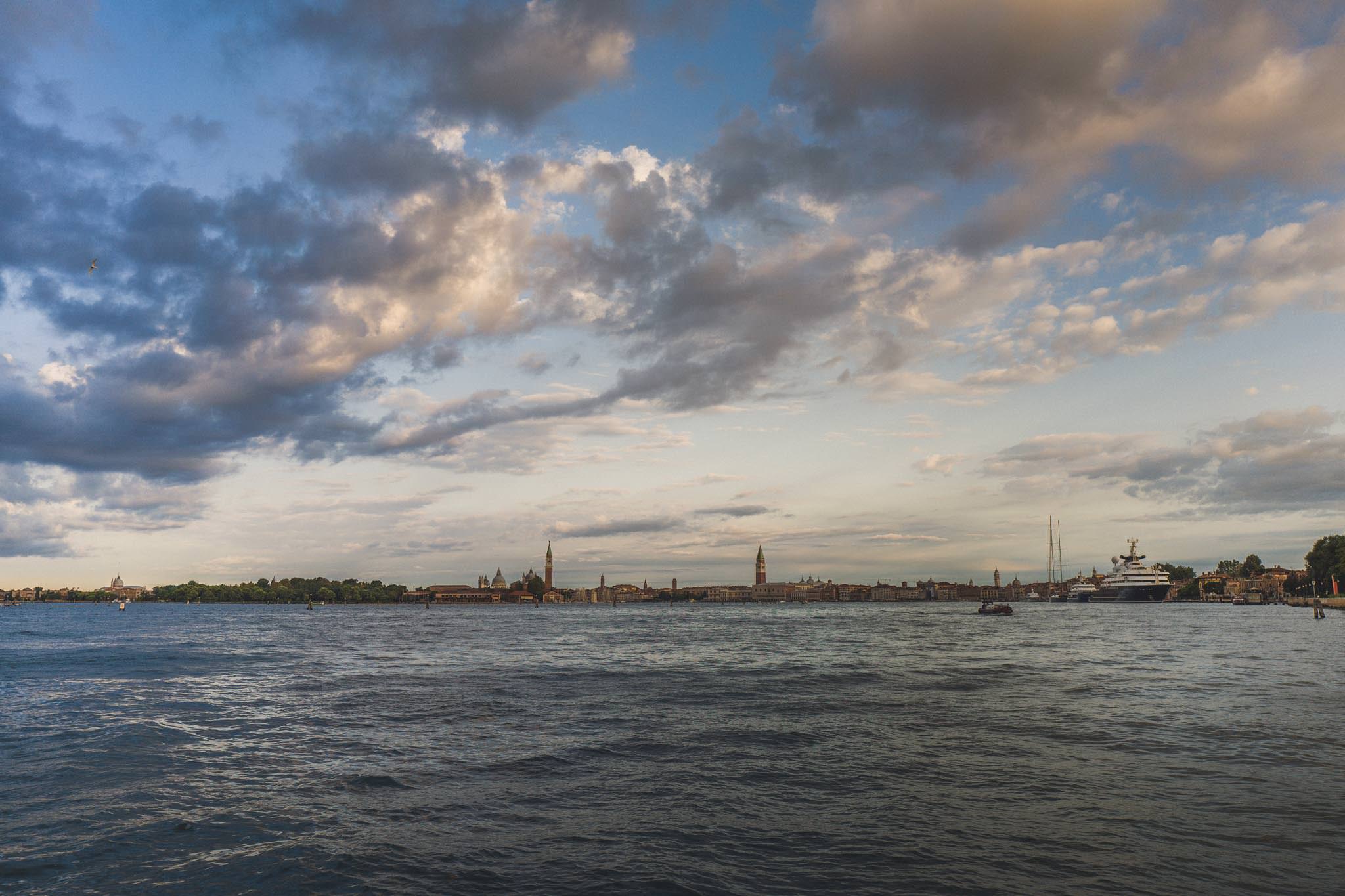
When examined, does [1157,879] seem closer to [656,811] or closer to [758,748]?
[656,811]

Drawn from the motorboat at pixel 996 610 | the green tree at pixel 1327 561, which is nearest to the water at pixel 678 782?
the motorboat at pixel 996 610

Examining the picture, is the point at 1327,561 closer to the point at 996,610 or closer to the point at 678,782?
the point at 996,610

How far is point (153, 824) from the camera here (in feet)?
49.3

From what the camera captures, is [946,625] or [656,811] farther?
[946,625]

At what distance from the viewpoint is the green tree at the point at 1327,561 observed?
5561 inches

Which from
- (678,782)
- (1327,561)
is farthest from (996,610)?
(678,782)

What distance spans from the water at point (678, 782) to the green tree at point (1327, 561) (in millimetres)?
134804

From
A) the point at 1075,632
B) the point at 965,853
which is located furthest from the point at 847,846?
the point at 1075,632

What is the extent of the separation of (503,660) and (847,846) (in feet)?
138

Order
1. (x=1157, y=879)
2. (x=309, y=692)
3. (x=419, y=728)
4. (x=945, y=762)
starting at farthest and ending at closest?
(x=309, y=692) → (x=419, y=728) → (x=945, y=762) → (x=1157, y=879)

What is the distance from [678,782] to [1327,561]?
7464 inches

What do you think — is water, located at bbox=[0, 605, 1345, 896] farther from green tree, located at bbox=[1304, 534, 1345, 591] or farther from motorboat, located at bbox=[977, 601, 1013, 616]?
green tree, located at bbox=[1304, 534, 1345, 591]

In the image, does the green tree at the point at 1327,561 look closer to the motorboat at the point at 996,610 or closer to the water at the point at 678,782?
the motorboat at the point at 996,610

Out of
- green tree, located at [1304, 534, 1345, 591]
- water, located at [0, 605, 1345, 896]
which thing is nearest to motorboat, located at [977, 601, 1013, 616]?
green tree, located at [1304, 534, 1345, 591]
